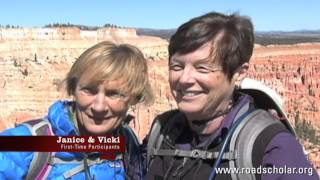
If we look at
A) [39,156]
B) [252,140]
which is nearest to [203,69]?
[252,140]

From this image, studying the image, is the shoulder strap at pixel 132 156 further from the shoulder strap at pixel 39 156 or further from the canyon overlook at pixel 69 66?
the canyon overlook at pixel 69 66

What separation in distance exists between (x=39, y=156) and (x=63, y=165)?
0.10m

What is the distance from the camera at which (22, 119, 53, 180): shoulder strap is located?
2.13 metres

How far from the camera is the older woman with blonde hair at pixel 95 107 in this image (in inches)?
86.1

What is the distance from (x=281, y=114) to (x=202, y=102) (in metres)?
0.30

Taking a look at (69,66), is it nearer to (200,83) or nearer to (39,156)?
(39,156)

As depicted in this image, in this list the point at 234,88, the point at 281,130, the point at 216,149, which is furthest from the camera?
the point at 234,88

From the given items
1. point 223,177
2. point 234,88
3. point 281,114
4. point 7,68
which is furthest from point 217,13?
point 7,68

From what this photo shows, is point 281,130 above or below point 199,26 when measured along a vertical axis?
below

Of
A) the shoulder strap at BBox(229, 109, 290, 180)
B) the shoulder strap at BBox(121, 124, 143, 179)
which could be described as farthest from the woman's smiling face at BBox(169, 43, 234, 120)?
the shoulder strap at BBox(121, 124, 143, 179)

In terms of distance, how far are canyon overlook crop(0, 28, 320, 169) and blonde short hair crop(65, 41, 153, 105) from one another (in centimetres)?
2657

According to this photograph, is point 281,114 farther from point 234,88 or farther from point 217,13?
point 217,13

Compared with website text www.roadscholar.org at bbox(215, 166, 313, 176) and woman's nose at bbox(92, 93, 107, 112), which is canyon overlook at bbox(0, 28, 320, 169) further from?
website text www.roadscholar.org at bbox(215, 166, 313, 176)

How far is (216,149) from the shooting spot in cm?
199
